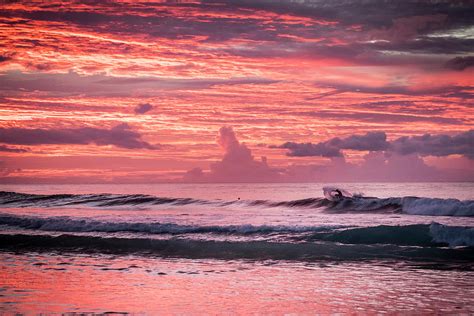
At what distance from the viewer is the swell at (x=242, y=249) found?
18.6 m

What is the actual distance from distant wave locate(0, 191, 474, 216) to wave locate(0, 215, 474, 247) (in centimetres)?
1231

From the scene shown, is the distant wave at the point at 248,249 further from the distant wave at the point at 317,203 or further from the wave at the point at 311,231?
the distant wave at the point at 317,203

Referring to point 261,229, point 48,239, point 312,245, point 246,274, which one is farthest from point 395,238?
point 48,239

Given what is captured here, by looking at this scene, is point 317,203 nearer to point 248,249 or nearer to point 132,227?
point 132,227

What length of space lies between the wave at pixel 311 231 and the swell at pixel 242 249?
4.49 feet

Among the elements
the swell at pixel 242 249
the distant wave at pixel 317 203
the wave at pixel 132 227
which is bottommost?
the distant wave at pixel 317 203

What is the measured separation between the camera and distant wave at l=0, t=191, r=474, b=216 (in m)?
34.7

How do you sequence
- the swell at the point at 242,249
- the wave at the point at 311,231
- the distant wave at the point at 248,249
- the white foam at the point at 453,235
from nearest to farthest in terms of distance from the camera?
the distant wave at the point at 248,249 → the swell at the point at 242,249 → the white foam at the point at 453,235 → the wave at the point at 311,231

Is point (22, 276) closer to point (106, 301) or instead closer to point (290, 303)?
point (106, 301)

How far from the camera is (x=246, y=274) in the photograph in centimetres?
1576

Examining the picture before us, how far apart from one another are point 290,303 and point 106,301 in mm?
4207

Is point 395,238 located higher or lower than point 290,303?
lower

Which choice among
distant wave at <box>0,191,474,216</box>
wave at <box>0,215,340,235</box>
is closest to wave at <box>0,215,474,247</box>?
wave at <box>0,215,340,235</box>

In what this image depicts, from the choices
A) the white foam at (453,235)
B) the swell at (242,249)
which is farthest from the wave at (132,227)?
the white foam at (453,235)
